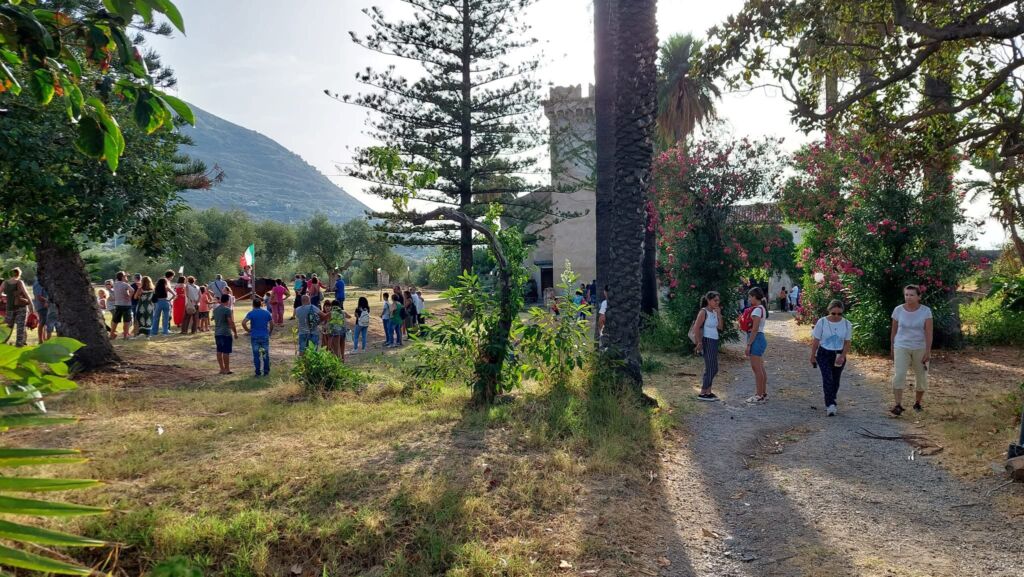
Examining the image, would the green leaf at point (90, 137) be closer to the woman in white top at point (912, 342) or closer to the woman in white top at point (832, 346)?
the woman in white top at point (832, 346)

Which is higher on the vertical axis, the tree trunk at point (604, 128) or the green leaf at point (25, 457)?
the tree trunk at point (604, 128)

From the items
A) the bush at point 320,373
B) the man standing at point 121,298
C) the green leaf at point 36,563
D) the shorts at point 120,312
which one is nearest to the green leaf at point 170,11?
the green leaf at point 36,563

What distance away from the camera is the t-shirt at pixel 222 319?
10.4m

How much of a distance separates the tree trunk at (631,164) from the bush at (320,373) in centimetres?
377

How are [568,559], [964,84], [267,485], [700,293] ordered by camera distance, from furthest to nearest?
[700,293] < [964,84] < [267,485] < [568,559]

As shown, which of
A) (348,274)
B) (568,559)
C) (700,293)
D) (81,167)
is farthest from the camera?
(348,274)

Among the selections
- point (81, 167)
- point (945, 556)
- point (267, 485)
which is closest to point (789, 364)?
point (945, 556)

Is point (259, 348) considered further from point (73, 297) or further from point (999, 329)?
point (999, 329)

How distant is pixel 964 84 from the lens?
350 inches

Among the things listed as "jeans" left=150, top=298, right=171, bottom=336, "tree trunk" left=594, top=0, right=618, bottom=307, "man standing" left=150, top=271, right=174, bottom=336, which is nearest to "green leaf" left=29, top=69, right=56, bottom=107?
"tree trunk" left=594, top=0, right=618, bottom=307

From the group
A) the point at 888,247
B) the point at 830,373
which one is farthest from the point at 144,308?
the point at 888,247

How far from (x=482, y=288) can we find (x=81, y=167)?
5.78 meters

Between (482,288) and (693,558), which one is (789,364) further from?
(693,558)

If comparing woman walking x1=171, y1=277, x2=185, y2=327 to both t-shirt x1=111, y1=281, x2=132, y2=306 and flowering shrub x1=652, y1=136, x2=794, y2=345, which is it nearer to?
t-shirt x1=111, y1=281, x2=132, y2=306
